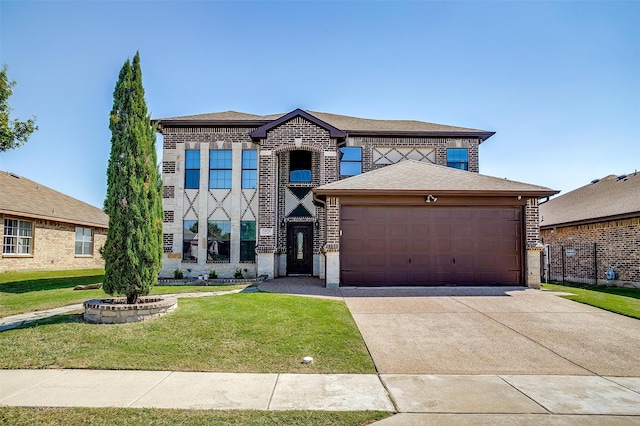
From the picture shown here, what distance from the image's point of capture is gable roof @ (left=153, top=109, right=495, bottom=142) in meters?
17.4

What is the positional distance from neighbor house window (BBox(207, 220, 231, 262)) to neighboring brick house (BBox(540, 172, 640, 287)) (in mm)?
16889

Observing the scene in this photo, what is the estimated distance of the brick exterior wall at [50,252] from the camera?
1890cm

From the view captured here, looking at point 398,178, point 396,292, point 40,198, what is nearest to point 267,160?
point 398,178

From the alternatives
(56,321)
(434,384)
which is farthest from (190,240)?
(434,384)

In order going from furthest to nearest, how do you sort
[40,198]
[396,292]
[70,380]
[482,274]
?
1. [40,198]
2. [482,274]
3. [396,292]
4. [70,380]

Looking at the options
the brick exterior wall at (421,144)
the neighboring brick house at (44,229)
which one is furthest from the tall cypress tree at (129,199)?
the brick exterior wall at (421,144)

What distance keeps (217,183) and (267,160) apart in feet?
8.96

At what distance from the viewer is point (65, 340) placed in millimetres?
6855

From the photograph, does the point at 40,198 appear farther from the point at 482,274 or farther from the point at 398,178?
the point at 482,274

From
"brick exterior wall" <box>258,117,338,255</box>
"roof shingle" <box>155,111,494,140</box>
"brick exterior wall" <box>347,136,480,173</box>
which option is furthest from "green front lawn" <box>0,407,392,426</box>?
"brick exterior wall" <box>347,136,480,173</box>

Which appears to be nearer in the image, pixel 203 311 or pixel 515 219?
pixel 203 311

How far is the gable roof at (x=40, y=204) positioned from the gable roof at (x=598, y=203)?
2733 cm

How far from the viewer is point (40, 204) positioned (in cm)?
2119

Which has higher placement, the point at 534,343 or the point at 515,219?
the point at 515,219
